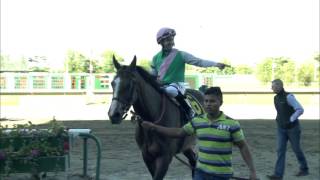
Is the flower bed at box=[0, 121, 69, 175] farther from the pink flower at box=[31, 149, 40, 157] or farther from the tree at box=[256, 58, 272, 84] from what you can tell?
the tree at box=[256, 58, 272, 84]

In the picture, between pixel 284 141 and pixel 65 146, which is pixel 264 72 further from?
pixel 65 146

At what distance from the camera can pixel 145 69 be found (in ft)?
21.0

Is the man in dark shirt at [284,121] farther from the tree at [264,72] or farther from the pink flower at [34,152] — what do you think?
the tree at [264,72]

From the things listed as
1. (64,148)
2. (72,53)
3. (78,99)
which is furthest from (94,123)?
(72,53)

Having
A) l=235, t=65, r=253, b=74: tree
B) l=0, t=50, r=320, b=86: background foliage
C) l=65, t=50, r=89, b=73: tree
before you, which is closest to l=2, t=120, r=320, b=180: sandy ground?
l=0, t=50, r=320, b=86: background foliage

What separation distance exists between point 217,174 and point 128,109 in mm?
1721

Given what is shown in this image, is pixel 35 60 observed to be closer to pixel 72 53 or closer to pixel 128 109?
pixel 72 53

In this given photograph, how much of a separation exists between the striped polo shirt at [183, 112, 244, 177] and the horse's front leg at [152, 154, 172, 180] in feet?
5.32

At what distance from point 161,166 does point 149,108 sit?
0.72 metres

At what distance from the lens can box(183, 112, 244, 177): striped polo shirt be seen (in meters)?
4.38

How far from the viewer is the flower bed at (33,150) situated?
7.97 meters

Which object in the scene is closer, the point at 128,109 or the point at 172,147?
the point at 128,109

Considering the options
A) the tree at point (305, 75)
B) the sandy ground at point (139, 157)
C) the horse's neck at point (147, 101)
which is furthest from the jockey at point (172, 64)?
the tree at point (305, 75)

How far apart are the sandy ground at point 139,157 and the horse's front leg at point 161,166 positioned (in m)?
3.26
